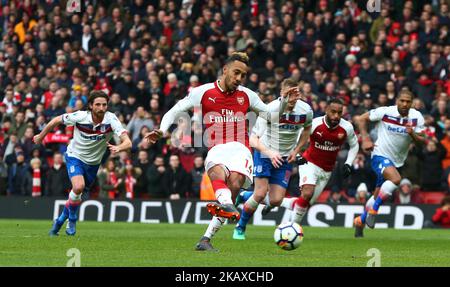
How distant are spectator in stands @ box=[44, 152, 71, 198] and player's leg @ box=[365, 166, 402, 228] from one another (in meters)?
10.4

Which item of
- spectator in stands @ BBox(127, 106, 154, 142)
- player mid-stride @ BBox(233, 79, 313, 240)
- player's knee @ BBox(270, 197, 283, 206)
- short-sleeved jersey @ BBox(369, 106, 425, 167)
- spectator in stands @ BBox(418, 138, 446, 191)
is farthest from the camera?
spectator in stands @ BBox(127, 106, 154, 142)

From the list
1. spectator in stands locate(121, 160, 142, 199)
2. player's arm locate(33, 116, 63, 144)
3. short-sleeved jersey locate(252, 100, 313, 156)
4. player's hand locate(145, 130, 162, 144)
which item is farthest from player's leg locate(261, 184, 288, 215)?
spectator in stands locate(121, 160, 142, 199)

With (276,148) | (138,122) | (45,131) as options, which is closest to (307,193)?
(276,148)

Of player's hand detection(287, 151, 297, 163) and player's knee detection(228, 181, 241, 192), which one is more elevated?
player's hand detection(287, 151, 297, 163)

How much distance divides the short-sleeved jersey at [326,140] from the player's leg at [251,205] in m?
1.41

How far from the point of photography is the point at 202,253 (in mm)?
14273

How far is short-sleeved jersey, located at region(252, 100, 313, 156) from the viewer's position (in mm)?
18781

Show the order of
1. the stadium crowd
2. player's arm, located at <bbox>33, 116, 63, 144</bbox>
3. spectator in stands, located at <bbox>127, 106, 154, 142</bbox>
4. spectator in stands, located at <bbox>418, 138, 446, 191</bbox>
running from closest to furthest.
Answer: player's arm, located at <bbox>33, 116, 63, 144</bbox> < spectator in stands, located at <bbox>418, 138, 446, 191</bbox> < the stadium crowd < spectator in stands, located at <bbox>127, 106, 154, 142</bbox>

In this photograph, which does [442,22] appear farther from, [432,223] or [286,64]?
[432,223]

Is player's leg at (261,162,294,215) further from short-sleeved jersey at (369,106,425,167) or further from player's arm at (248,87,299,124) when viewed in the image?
short-sleeved jersey at (369,106,425,167)

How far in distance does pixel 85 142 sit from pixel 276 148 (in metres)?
3.27
